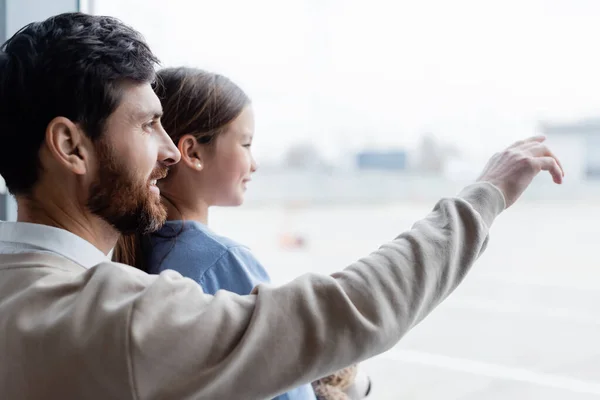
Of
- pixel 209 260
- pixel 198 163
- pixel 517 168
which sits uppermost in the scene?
pixel 517 168

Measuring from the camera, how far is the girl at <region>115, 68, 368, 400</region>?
98cm

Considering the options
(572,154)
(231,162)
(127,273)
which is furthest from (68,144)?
(572,154)

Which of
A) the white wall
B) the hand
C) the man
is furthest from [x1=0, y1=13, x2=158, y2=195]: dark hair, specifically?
the white wall

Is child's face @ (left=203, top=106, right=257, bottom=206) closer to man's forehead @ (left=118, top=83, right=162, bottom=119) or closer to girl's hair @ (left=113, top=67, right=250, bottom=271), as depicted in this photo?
girl's hair @ (left=113, top=67, right=250, bottom=271)

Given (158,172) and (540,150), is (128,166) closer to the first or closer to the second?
(158,172)

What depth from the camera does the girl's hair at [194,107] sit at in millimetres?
979

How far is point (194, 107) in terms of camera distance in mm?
983

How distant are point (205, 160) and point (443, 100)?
74 centimetres

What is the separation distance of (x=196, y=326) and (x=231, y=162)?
1.41ft

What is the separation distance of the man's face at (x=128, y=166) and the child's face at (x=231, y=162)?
0.21 metres

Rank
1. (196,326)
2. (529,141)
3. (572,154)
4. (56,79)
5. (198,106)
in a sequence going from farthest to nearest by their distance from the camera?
1. (572,154)
2. (198,106)
3. (529,141)
4. (56,79)
5. (196,326)

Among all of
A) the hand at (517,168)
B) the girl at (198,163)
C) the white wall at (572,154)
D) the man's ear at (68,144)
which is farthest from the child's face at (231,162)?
the white wall at (572,154)

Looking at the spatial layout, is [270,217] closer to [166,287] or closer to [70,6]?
[70,6]

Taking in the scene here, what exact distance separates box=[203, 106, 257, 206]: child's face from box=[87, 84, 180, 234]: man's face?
0.21 metres
